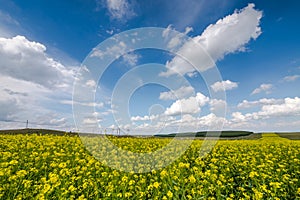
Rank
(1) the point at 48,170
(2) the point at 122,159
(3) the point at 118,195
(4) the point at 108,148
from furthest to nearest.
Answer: (4) the point at 108,148
(2) the point at 122,159
(1) the point at 48,170
(3) the point at 118,195

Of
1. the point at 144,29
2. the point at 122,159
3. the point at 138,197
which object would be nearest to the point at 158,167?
the point at 122,159

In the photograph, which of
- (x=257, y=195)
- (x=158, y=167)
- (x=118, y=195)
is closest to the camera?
(x=257, y=195)

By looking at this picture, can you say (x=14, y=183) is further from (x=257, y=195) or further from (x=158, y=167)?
(x=257, y=195)

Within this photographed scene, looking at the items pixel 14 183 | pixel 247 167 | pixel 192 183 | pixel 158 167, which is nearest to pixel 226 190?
pixel 192 183

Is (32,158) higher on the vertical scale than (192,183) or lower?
higher

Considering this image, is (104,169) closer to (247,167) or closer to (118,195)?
(118,195)

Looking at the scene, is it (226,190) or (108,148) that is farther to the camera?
(108,148)

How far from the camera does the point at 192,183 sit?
5859 millimetres

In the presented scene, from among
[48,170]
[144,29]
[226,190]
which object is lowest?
[226,190]

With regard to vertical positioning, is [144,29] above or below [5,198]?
above

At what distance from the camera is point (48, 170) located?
7367mm

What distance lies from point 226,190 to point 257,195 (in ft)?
4.98

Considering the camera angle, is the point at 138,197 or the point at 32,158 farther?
the point at 32,158

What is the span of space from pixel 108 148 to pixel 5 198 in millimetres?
6156
